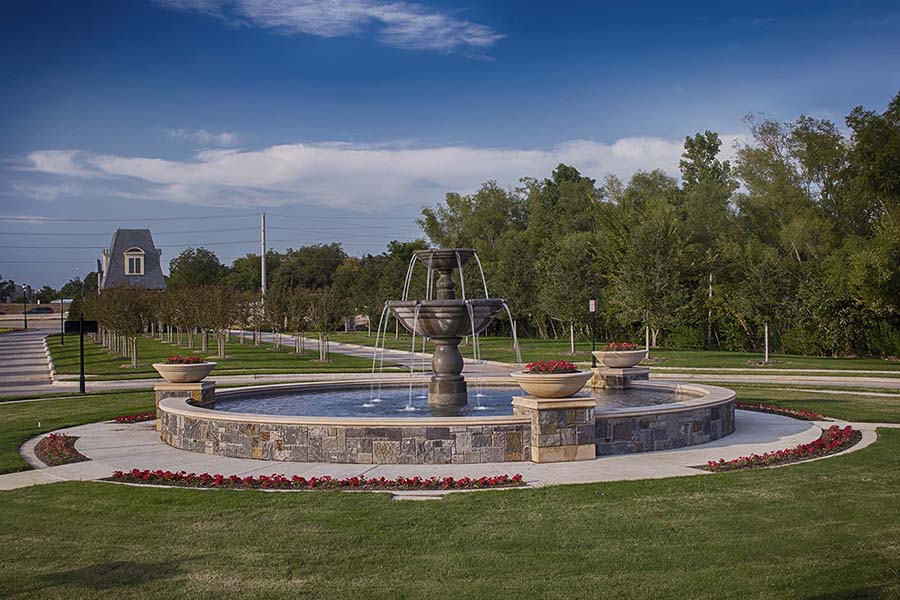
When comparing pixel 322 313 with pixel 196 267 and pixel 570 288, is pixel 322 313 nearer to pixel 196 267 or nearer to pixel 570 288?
pixel 570 288

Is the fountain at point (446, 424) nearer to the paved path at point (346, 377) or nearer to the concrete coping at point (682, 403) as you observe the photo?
the concrete coping at point (682, 403)

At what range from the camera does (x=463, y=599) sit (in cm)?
661

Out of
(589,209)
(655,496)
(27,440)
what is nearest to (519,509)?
(655,496)

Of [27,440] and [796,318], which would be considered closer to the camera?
[27,440]

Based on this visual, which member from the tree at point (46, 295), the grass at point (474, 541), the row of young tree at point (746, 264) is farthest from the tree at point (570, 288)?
the tree at point (46, 295)

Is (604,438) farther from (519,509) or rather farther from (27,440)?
(27,440)

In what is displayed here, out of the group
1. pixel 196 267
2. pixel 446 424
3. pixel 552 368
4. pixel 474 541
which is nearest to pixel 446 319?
pixel 552 368

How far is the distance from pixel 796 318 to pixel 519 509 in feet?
115

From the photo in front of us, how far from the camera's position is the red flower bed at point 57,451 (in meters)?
13.1

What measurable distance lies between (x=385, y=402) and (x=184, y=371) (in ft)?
13.3

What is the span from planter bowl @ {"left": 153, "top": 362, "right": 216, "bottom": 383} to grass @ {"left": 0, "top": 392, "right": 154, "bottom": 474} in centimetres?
266

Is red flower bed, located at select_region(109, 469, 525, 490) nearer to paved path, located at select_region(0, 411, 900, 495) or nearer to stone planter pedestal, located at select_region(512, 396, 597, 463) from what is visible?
paved path, located at select_region(0, 411, 900, 495)

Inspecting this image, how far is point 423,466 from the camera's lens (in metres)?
12.2

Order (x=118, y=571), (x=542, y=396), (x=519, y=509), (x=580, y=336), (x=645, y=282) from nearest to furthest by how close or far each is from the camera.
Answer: (x=118, y=571) → (x=519, y=509) → (x=542, y=396) → (x=645, y=282) → (x=580, y=336)
